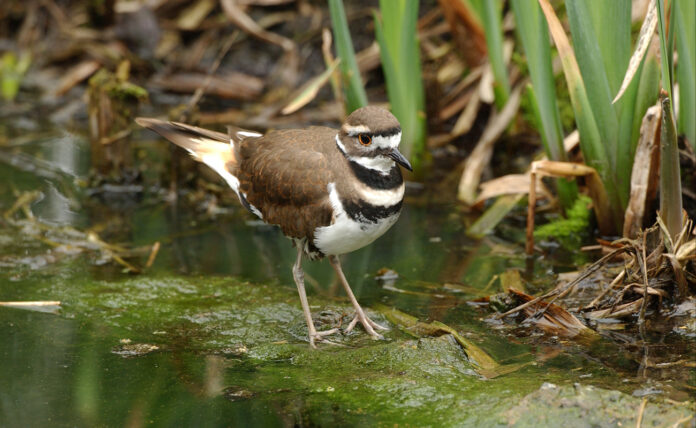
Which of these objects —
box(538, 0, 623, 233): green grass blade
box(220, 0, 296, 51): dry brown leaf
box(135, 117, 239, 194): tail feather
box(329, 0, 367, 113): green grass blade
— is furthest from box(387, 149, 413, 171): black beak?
box(220, 0, 296, 51): dry brown leaf

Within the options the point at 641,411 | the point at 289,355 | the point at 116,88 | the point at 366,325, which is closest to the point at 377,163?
the point at 366,325

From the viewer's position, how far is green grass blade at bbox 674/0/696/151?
470 centimetres

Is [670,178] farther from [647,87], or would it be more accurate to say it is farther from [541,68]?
[541,68]

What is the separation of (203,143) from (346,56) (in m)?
1.59

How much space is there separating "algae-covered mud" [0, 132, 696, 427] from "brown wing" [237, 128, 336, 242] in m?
0.65

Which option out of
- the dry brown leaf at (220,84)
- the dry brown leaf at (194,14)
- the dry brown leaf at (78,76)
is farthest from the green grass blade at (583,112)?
the dry brown leaf at (78,76)

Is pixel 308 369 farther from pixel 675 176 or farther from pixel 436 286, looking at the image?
pixel 675 176

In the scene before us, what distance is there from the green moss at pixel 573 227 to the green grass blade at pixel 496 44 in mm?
1492

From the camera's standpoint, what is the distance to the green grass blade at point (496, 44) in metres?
6.38

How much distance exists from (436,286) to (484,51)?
3.27m

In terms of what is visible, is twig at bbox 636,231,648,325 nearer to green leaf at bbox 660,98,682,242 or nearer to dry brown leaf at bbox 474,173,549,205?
green leaf at bbox 660,98,682,242

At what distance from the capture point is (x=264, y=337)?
14.9ft

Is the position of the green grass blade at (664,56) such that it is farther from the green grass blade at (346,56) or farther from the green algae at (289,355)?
the green grass blade at (346,56)

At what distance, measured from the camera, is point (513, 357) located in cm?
411
